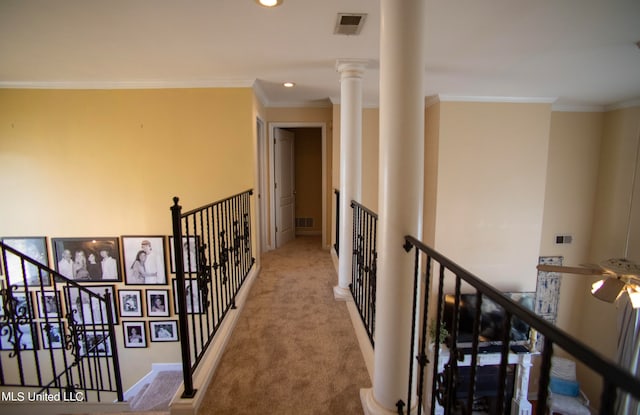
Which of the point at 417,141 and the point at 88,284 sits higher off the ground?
the point at 417,141

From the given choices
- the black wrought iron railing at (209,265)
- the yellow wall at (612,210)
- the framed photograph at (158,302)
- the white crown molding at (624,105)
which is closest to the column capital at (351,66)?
the black wrought iron railing at (209,265)

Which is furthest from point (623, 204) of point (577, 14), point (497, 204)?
point (577, 14)

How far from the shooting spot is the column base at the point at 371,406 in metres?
1.54

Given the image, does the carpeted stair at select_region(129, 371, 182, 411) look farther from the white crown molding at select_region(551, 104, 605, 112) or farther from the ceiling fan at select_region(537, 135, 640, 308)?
the white crown molding at select_region(551, 104, 605, 112)

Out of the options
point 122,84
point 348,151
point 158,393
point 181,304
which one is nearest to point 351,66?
point 348,151

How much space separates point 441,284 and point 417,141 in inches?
26.8

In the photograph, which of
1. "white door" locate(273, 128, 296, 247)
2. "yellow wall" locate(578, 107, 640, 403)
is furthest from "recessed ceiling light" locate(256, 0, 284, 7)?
"yellow wall" locate(578, 107, 640, 403)

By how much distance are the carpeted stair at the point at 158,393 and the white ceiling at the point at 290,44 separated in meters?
3.91

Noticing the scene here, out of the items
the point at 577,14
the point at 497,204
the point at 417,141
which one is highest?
the point at 577,14

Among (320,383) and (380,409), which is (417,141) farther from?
(320,383)

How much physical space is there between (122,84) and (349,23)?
10.6 feet

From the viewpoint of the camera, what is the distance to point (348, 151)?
10.5 feet

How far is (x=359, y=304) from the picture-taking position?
2805mm

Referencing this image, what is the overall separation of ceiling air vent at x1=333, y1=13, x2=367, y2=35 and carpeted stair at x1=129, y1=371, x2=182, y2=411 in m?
4.49
